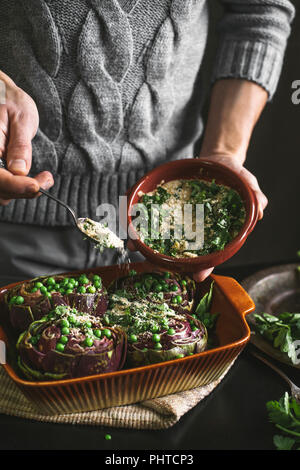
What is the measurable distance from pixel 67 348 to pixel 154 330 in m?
0.18

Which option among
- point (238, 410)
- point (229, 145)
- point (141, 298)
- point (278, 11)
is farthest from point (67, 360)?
point (278, 11)

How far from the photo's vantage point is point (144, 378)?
3.03 feet

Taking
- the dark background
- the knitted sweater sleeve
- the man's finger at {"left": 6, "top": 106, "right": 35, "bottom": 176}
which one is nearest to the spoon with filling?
the man's finger at {"left": 6, "top": 106, "right": 35, "bottom": 176}

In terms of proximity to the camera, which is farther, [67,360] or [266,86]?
[266,86]

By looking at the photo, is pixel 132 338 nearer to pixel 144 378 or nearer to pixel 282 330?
pixel 144 378

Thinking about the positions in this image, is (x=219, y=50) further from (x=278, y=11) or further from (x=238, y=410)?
(x=238, y=410)

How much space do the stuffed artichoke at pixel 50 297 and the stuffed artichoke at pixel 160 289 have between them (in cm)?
5

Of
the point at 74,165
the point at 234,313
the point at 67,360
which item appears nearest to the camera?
the point at 67,360

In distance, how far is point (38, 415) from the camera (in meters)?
0.96

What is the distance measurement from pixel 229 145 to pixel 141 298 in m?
0.57

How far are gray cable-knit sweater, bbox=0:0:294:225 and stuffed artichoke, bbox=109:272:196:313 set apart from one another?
0.33m

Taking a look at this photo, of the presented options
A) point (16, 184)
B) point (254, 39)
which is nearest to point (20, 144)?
point (16, 184)

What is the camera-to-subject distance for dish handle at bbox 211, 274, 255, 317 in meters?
1.05

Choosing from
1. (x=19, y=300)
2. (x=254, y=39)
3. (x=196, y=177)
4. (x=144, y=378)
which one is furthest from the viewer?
(x=254, y=39)
